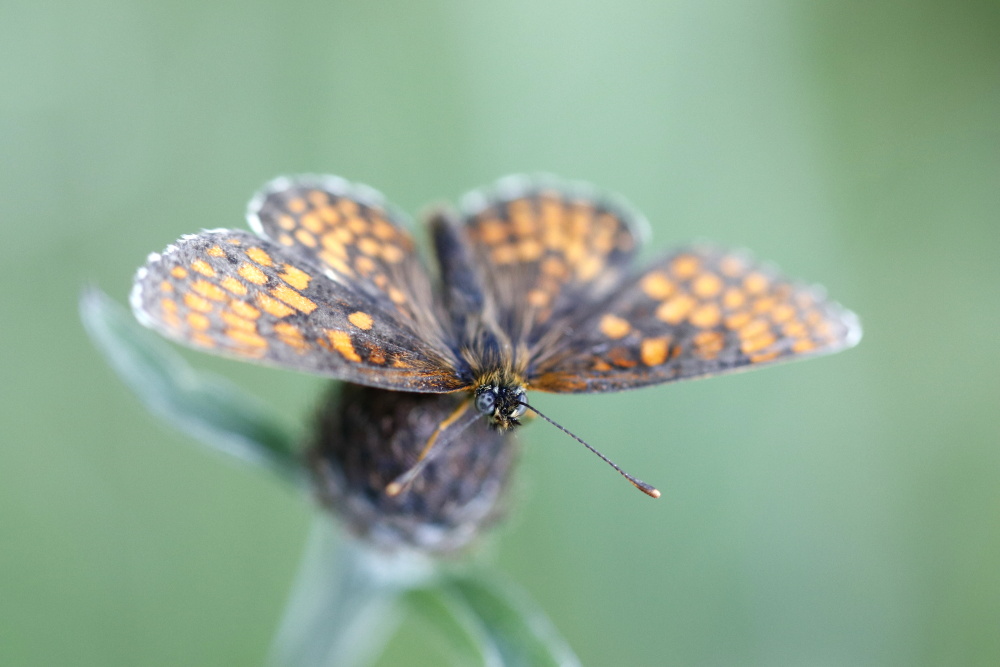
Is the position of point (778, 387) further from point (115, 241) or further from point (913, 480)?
point (115, 241)

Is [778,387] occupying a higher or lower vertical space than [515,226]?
higher

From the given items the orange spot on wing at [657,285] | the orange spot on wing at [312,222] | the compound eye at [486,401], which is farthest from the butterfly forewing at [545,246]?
the compound eye at [486,401]

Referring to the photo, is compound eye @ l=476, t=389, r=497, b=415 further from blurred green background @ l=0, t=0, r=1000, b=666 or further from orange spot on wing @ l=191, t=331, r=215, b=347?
blurred green background @ l=0, t=0, r=1000, b=666

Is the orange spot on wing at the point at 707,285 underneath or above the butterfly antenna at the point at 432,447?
above

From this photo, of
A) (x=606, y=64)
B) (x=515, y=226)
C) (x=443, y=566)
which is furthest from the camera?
(x=606, y=64)

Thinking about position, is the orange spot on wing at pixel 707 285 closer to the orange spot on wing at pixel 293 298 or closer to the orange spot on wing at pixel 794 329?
the orange spot on wing at pixel 794 329

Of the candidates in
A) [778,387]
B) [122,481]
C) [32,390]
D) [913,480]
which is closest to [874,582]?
[913,480]
